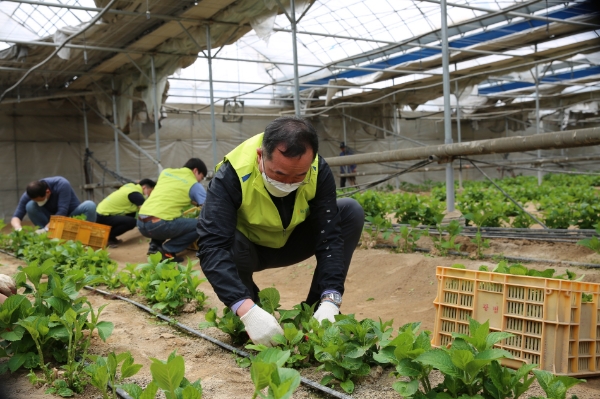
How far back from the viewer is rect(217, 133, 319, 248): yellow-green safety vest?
104 inches

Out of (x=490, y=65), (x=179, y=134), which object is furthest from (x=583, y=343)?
(x=179, y=134)

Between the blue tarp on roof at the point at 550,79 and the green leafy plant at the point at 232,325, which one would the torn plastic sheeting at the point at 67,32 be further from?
the blue tarp on roof at the point at 550,79

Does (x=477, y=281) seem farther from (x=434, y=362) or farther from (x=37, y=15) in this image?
(x=37, y=15)

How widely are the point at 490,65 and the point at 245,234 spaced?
446 inches

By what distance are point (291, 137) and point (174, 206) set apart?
4.14m

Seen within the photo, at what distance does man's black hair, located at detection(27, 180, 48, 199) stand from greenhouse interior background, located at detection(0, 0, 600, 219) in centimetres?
225

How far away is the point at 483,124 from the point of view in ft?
75.0

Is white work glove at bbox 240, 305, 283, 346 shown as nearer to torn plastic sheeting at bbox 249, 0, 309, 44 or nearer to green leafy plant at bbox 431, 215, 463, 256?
green leafy plant at bbox 431, 215, 463, 256

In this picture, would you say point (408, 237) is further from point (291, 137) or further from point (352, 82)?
point (352, 82)

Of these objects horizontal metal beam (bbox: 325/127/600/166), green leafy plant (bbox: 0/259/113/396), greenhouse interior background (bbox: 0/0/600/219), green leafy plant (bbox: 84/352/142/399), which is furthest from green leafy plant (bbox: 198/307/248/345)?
greenhouse interior background (bbox: 0/0/600/219)

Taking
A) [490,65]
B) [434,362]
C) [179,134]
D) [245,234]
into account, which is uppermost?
[490,65]

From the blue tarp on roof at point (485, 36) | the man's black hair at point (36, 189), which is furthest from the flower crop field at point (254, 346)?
the blue tarp on roof at point (485, 36)

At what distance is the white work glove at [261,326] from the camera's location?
2.37 metres

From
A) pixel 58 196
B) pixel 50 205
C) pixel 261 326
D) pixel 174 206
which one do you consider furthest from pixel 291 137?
pixel 50 205
